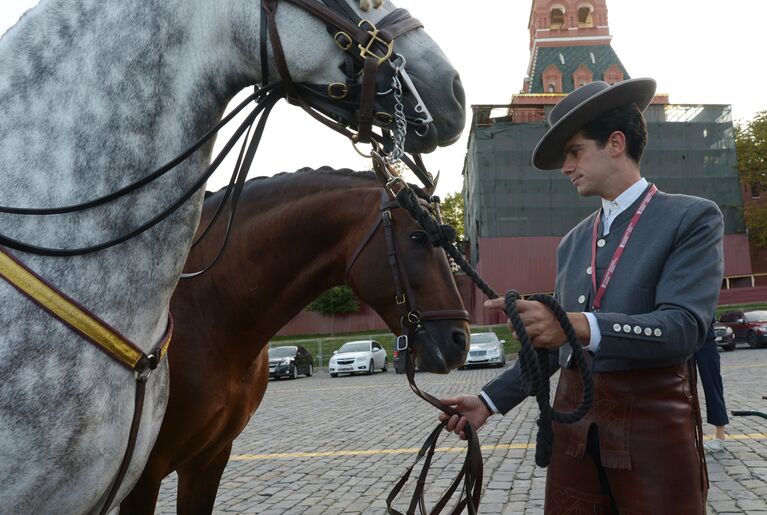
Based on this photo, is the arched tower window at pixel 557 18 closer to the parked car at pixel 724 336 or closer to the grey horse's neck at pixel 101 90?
the parked car at pixel 724 336

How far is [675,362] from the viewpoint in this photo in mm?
2010

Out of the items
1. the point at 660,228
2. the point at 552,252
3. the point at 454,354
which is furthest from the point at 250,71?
the point at 552,252

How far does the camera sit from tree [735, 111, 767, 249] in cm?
4375

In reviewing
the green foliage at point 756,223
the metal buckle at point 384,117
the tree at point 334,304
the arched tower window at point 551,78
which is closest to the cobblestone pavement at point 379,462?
the metal buckle at point 384,117

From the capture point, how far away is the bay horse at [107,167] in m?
1.40

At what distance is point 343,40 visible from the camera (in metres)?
1.68

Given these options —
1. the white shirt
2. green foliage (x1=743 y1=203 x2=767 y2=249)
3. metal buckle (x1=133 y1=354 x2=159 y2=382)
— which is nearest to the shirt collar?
the white shirt

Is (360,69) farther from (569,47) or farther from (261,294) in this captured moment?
(569,47)

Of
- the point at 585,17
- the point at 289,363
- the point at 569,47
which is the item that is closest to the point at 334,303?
the point at 289,363

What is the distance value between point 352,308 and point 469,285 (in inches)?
353

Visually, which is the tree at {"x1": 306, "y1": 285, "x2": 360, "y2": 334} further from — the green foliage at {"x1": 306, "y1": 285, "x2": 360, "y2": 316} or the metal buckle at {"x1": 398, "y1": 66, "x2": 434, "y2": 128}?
the metal buckle at {"x1": 398, "y1": 66, "x2": 434, "y2": 128}

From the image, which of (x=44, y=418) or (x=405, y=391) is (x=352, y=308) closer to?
(x=405, y=391)

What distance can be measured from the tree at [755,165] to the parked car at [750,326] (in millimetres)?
22714

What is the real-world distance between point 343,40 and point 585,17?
203ft
